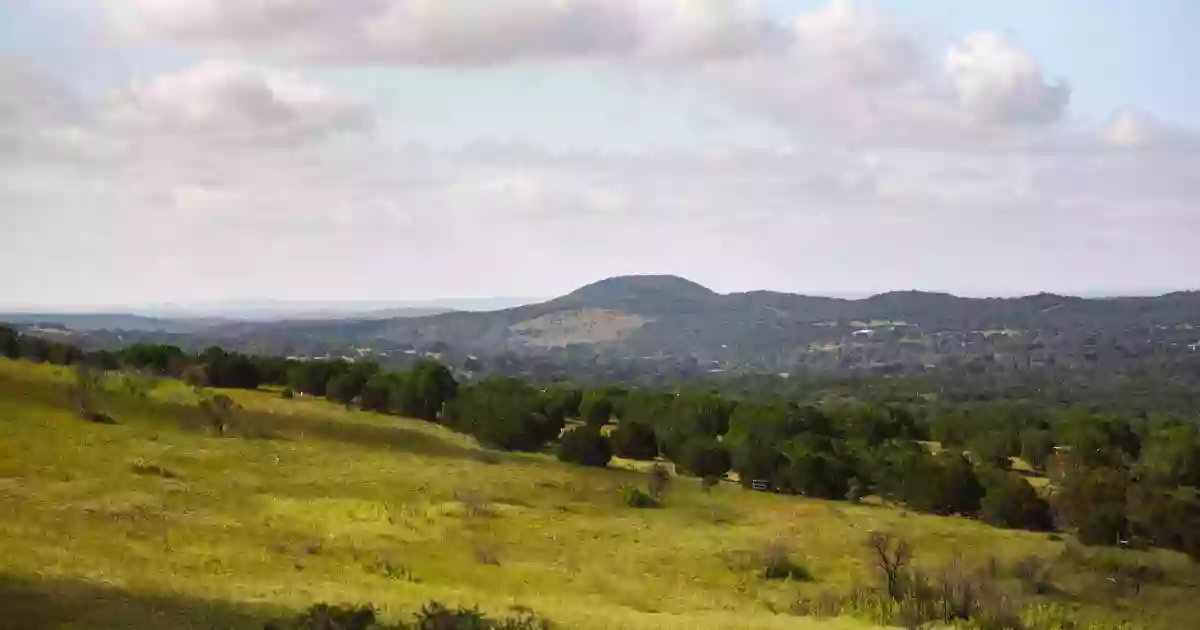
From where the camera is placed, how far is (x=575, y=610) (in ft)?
84.2

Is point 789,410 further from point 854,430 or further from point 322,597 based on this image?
point 322,597

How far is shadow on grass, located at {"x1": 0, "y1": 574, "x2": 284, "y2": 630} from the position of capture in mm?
20922

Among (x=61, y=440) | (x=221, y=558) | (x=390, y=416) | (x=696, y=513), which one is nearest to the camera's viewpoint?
(x=221, y=558)

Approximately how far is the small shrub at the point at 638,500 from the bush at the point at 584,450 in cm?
1124

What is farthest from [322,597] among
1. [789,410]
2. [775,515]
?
[789,410]

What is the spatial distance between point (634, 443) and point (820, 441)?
41.8 feet

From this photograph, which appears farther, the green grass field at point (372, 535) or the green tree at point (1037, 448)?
the green tree at point (1037, 448)

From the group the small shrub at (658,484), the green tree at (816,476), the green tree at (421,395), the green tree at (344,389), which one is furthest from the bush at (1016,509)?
the green tree at (344,389)

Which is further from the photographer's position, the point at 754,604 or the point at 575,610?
the point at 754,604

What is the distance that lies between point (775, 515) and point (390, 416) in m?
33.6

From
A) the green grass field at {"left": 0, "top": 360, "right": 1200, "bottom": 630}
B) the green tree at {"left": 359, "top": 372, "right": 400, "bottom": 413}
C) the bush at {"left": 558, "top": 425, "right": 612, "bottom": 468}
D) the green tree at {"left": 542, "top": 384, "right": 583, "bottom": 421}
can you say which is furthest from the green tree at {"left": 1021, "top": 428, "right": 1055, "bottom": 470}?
the green tree at {"left": 359, "top": 372, "right": 400, "bottom": 413}

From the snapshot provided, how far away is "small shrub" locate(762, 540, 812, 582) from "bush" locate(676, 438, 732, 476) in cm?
2811

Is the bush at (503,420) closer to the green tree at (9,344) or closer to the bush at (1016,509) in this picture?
the bush at (1016,509)

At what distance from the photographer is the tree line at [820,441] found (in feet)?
175
